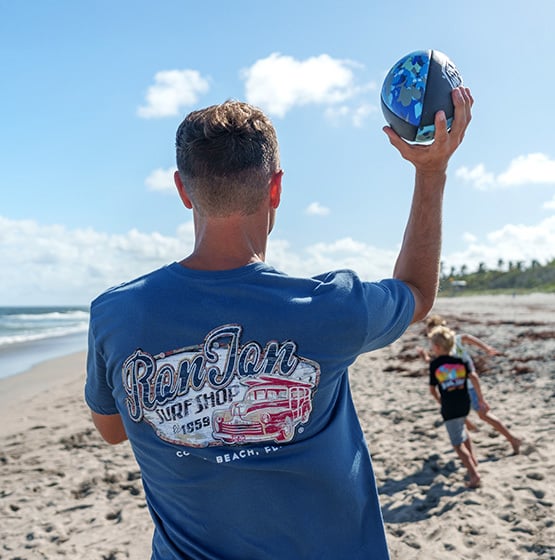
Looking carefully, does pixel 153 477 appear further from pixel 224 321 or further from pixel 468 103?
pixel 468 103

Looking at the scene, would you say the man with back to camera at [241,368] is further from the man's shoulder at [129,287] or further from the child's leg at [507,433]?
the child's leg at [507,433]

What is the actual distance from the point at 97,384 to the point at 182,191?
0.62 meters

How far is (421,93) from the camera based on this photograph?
187 cm

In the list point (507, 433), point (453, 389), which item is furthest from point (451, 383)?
point (507, 433)

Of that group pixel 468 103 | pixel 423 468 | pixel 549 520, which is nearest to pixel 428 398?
pixel 423 468

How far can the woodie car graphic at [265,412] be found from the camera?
1.41 m

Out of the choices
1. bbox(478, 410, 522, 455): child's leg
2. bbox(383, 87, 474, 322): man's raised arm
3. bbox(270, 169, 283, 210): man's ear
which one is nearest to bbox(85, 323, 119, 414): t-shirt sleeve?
bbox(270, 169, 283, 210): man's ear

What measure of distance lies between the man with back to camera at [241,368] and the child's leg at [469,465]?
4950mm

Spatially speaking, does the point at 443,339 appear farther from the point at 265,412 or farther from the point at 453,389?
the point at 265,412

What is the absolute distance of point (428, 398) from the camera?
1032cm

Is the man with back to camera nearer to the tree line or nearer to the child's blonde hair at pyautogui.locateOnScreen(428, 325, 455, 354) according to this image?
the child's blonde hair at pyautogui.locateOnScreen(428, 325, 455, 354)

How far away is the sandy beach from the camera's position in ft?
16.2

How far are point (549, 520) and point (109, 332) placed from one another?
4.90 metres

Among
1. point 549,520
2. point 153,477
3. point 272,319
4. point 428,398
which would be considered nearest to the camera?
point 272,319
